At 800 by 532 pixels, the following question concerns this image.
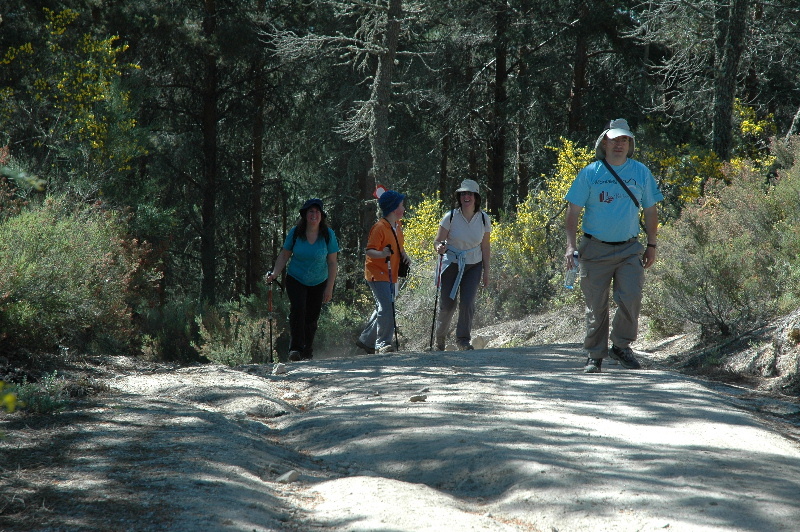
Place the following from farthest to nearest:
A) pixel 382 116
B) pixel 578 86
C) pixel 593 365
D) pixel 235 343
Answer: pixel 578 86
pixel 382 116
pixel 235 343
pixel 593 365

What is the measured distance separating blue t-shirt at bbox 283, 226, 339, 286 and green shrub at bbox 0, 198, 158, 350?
219 centimetres

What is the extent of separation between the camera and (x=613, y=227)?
25.0 feet

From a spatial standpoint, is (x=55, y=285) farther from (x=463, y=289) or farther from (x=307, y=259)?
(x=463, y=289)

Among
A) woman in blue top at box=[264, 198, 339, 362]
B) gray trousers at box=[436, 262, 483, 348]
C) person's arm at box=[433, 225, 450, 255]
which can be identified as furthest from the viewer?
gray trousers at box=[436, 262, 483, 348]

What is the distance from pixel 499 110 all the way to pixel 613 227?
16390mm

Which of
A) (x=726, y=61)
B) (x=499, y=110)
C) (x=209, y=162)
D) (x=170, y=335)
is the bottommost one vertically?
(x=170, y=335)

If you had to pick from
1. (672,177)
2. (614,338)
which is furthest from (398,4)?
(614,338)

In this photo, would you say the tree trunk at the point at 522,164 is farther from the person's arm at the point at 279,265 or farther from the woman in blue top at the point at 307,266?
the person's arm at the point at 279,265

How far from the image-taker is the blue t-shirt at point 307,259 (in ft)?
32.0

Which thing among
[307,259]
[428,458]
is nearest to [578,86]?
[307,259]

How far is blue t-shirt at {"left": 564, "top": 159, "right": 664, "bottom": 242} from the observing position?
7578mm

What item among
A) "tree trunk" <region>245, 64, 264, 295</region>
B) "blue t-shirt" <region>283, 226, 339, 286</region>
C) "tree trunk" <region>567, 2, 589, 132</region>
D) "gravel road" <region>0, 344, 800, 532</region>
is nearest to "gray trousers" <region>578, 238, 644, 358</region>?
"gravel road" <region>0, 344, 800, 532</region>

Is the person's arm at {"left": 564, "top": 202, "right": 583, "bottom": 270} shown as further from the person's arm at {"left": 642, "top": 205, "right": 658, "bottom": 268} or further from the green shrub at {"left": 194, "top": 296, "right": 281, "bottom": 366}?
the green shrub at {"left": 194, "top": 296, "right": 281, "bottom": 366}

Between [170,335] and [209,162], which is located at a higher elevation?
[209,162]
